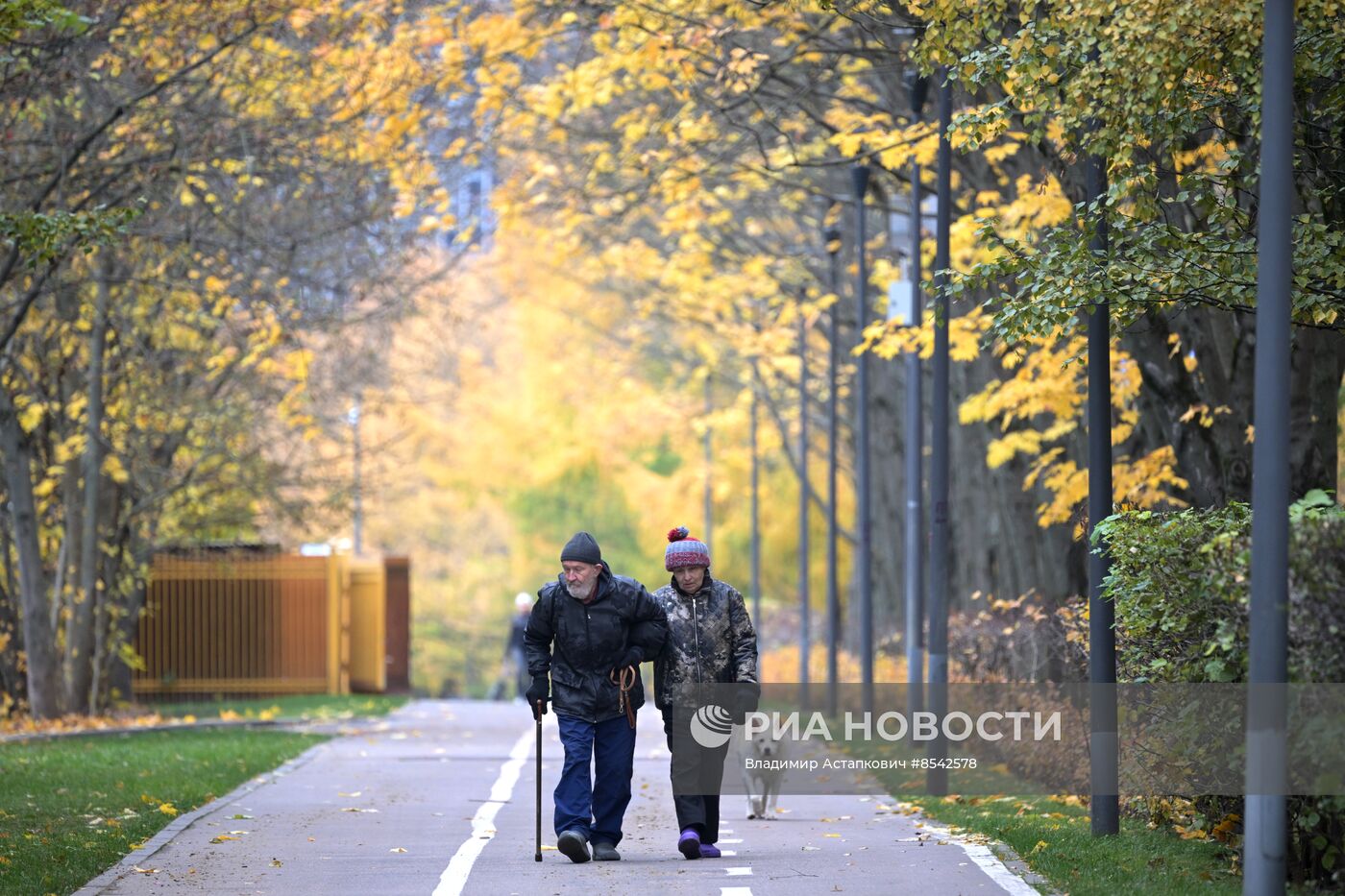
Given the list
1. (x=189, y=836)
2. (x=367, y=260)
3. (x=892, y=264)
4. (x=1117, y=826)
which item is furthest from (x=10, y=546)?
(x=1117, y=826)

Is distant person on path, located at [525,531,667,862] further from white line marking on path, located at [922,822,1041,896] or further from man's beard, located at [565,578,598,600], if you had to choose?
white line marking on path, located at [922,822,1041,896]

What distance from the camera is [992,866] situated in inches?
408

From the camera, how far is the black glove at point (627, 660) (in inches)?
434

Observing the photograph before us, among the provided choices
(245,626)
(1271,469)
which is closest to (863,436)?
(245,626)

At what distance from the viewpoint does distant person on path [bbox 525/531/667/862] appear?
1095cm

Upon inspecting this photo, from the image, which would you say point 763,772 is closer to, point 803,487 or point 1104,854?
point 1104,854

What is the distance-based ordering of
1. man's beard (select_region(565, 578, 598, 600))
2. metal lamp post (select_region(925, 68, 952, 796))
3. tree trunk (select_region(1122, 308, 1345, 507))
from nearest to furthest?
man's beard (select_region(565, 578, 598, 600)), tree trunk (select_region(1122, 308, 1345, 507)), metal lamp post (select_region(925, 68, 952, 796))

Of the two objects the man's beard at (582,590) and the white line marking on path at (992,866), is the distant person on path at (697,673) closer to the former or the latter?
the man's beard at (582,590)

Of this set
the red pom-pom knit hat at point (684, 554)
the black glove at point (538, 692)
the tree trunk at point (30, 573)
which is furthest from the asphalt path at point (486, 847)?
the tree trunk at point (30, 573)

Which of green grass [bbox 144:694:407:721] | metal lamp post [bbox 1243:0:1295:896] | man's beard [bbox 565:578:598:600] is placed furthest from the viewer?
Result: green grass [bbox 144:694:407:721]

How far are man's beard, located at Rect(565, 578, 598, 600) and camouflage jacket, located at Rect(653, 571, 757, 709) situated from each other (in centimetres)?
45

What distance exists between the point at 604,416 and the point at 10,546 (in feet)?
76.8

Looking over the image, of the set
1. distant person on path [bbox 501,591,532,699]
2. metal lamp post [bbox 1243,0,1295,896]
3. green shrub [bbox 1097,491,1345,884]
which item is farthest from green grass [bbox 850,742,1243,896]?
distant person on path [bbox 501,591,532,699]

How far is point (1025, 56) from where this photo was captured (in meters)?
10.9
